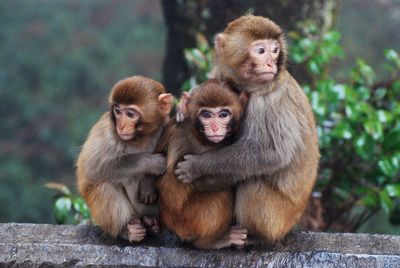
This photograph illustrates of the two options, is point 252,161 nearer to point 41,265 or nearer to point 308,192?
point 308,192

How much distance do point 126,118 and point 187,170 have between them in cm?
56

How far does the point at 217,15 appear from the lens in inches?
321

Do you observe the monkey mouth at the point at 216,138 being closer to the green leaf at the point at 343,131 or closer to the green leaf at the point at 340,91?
the green leaf at the point at 343,131

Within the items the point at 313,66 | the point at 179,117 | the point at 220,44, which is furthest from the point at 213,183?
the point at 313,66

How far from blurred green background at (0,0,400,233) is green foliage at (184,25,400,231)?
24.1 ft

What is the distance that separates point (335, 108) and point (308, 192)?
2.32m

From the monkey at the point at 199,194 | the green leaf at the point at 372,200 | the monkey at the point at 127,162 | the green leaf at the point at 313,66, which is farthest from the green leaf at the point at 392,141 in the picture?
the monkey at the point at 127,162

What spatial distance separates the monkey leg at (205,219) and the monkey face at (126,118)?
1.86 feet

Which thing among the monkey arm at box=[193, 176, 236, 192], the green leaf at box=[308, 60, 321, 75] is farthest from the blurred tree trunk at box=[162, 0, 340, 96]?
the monkey arm at box=[193, 176, 236, 192]

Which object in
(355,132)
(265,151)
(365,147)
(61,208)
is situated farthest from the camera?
(355,132)

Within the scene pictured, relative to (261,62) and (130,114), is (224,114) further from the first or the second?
(130,114)

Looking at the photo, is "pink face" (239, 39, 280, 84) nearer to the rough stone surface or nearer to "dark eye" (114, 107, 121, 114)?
"dark eye" (114, 107, 121, 114)

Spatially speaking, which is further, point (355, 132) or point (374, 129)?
point (355, 132)

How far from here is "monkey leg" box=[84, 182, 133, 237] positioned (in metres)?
5.32
